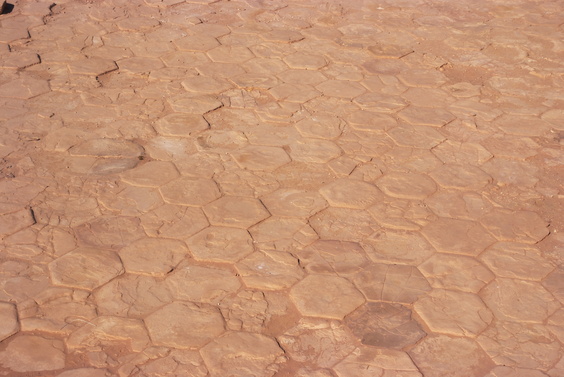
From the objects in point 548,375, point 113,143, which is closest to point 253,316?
point 548,375

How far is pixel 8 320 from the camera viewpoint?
11.4ft

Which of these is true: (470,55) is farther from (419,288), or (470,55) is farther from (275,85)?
(419,288)

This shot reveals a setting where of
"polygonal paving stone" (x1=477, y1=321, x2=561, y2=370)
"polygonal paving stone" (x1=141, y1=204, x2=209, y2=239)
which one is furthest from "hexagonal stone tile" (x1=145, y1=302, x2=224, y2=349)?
"polygonal paving stone" (x1=477, y1=321, x2=561, y2=370)

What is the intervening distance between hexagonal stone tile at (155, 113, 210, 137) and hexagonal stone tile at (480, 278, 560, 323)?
7.46 ft

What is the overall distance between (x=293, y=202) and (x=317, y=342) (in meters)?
1.18

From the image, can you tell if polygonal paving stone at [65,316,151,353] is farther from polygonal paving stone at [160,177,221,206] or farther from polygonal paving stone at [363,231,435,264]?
polygonal paving stone at [363,231,435,264]

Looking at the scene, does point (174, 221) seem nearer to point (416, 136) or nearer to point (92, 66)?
point (416, 136)

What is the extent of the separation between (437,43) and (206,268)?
3.64 meters

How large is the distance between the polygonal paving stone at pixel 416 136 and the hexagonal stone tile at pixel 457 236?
879 mm

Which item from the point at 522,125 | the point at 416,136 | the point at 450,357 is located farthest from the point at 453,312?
the point at 522,125

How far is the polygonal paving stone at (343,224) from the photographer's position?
13.6 ft

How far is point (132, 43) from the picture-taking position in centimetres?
638

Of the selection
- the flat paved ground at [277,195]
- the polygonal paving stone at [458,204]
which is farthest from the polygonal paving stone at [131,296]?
the polygonal paving stone at [458,204]

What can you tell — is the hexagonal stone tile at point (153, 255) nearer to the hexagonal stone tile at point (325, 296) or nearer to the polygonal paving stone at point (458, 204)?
the hexagonal stone tile at point (325, 296)
